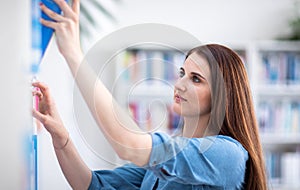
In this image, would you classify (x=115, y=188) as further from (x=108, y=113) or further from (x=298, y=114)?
(x=298, y=114)

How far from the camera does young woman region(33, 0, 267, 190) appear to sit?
56 cm

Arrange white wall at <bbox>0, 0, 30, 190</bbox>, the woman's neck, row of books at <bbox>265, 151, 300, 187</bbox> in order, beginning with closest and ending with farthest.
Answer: white wall at <bbox>0, 0, 30, 190</bbox> < the woman's neck < row of books at <bbox>265, 151, 300, 187</bbox>

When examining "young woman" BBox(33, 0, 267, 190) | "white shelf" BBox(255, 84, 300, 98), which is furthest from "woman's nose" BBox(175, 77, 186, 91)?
"white shelf" BBox(255, 84, 300, 98)

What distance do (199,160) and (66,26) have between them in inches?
8.9

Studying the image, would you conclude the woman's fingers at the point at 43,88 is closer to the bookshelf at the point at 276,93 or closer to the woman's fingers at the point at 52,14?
the woman's fingers at the point at 52,14

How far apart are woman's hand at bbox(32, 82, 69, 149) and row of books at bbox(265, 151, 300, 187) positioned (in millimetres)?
2044

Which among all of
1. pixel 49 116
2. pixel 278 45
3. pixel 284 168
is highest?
pixel 278 45

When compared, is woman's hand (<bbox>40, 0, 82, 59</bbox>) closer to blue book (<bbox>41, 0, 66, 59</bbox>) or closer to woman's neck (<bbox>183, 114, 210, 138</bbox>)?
blue book (<bbox>41, 0, 66, 59</bbox>)

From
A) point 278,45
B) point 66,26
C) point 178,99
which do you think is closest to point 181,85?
point 178,99

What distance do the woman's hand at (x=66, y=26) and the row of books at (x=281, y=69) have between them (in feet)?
6.83

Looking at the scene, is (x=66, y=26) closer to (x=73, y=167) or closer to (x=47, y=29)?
(x=47, y=29)

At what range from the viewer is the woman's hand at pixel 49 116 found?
0.57 metres

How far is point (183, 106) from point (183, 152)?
55 mm

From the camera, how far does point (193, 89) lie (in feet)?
2.03
